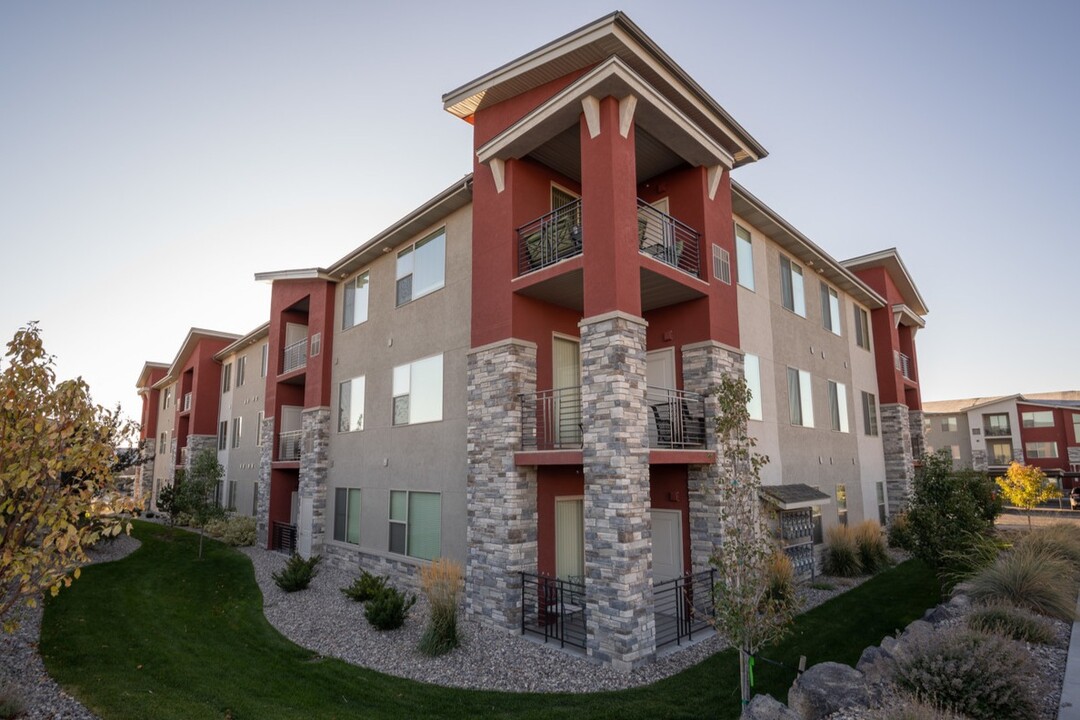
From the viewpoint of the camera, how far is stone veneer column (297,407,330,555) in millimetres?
17984

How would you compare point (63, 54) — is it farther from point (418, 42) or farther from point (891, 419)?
point (891, 419)

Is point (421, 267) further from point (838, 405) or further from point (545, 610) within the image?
point (838, 405)

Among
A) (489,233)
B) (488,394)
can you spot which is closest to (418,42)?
(489,233)

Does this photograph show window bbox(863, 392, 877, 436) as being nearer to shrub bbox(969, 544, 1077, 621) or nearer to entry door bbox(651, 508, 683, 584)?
shrub bbox(969, 544, 1077, 621)

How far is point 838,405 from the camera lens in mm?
19109

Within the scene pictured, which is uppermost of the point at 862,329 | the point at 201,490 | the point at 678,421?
the point at 862,329

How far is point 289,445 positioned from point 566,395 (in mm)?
13207

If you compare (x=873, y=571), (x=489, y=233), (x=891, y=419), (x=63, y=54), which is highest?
(x=63, y=54)

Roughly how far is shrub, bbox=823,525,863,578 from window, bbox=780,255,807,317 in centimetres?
660

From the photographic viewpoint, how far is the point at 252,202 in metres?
14.5

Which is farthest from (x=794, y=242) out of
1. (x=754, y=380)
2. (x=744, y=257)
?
(x=754, y=380)

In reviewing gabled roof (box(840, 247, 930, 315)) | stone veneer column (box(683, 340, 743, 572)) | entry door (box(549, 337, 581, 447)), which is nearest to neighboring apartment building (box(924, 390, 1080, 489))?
gabled roof (box(840, 247, 930, 315))

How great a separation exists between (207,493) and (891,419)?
27.1m

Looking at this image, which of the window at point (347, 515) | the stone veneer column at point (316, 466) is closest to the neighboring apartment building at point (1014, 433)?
the window at point (347, 515)
